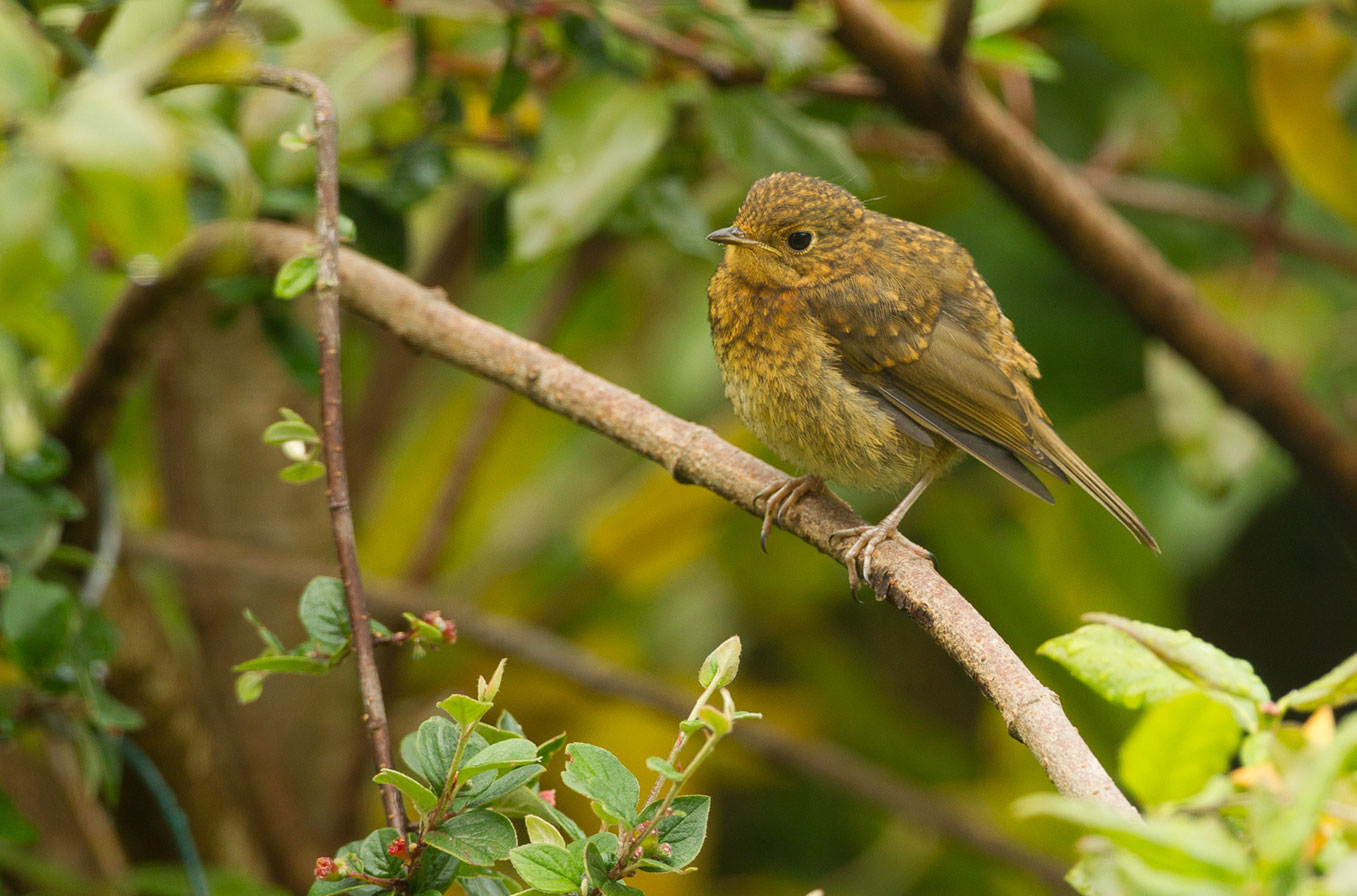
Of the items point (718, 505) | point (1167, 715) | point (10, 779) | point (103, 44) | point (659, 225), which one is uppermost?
point (1167, 715)

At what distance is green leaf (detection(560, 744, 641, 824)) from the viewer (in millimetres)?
1152

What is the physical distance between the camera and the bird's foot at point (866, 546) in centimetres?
190

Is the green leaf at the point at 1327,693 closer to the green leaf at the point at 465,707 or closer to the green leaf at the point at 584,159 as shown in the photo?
the green leaf at the point at 465,707

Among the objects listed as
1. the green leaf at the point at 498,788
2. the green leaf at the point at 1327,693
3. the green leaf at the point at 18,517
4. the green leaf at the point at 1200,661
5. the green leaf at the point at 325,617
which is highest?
the green leaf at the point at 1327,693

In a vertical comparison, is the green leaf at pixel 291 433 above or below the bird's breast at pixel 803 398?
above

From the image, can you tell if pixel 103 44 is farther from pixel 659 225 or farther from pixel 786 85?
pixel 786 85

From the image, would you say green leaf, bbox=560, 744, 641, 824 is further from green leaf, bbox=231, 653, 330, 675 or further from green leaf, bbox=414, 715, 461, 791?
green leaf, bbox=231, 653, 330, 675

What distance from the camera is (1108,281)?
126 inches

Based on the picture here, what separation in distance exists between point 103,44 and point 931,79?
1.65m

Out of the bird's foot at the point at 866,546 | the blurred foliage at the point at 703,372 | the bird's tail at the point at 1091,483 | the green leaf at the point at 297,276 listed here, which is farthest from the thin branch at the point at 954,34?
the green leaf at the point at 297,276

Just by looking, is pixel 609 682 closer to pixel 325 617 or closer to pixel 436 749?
pixel 325 617

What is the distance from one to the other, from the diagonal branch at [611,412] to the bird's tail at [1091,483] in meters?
0.53

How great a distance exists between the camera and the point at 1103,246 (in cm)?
312

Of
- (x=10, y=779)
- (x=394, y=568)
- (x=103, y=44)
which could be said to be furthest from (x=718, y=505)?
(x=103, y=44)
